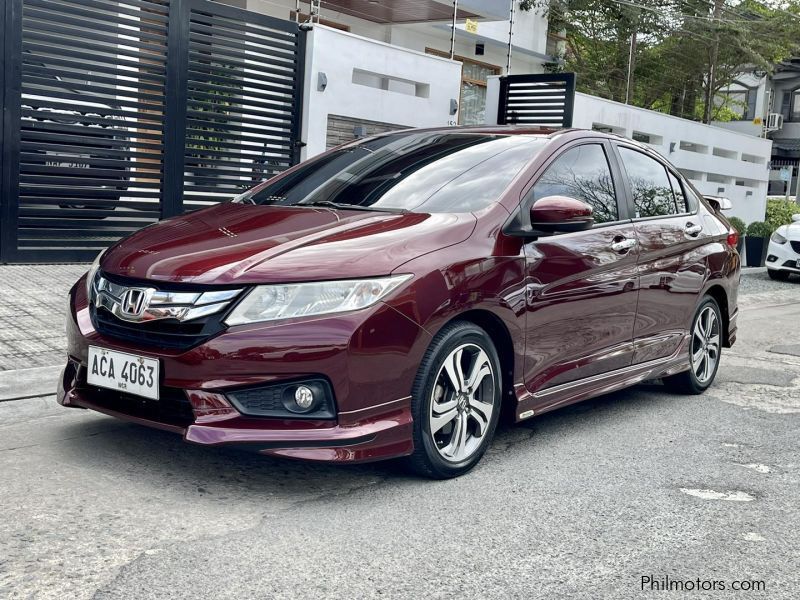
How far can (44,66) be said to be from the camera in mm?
8984

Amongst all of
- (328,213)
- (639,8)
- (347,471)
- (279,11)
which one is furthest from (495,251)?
(639,8)

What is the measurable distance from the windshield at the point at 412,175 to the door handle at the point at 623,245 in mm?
691

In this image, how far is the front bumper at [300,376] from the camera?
3.72 metres

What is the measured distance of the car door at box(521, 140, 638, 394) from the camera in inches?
186

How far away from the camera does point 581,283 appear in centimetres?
499

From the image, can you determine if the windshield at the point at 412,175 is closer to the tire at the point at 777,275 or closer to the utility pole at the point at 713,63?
the tire at the point at 777,275

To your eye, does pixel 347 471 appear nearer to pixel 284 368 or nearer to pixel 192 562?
pixel 284 368

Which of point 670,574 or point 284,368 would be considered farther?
point 284,368

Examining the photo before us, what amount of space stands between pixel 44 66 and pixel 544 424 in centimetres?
606

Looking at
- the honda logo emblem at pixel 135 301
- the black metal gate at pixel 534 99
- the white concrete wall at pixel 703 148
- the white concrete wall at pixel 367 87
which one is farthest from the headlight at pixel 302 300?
the white concrete wall at pixel 703 148

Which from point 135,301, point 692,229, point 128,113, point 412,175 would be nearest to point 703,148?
point 128,113

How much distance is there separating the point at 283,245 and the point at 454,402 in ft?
3.34

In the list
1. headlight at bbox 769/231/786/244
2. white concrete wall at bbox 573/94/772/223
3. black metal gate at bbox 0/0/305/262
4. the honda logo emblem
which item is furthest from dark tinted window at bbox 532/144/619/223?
headlight at bbox 769/231/786/244

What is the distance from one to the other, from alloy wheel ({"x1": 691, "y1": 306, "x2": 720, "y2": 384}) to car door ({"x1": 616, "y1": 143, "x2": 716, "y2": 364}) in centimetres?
29
